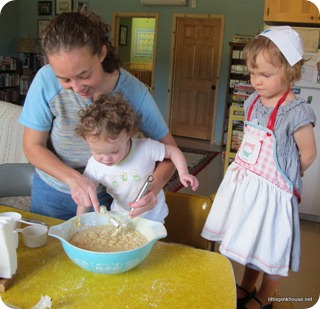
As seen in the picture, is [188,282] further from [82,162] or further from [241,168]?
[241,168]

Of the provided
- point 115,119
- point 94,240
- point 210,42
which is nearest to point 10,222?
point 94,240

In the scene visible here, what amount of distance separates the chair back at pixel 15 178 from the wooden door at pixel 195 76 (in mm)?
5004

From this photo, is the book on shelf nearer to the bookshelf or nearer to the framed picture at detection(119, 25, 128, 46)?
the framed picture at detection(119, 25, 128, 46)

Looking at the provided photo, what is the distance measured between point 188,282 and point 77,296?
271 millimetres

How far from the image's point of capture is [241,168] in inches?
62.1

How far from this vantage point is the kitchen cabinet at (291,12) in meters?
3.13

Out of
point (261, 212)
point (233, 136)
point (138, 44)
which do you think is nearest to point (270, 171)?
point (261, 212)

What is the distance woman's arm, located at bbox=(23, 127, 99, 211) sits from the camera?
106 cm

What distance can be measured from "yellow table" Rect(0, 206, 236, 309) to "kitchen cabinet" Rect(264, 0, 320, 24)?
2.71 meters

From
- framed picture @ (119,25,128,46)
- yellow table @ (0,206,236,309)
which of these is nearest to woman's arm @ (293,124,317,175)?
yellow table @ (0,206,236,309)

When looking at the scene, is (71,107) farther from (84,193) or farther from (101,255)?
(101,255)

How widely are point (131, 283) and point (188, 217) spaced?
68cm

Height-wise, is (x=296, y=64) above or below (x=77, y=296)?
above

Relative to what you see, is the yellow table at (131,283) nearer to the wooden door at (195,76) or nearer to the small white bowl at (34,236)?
the small white bowl at (34,236)
